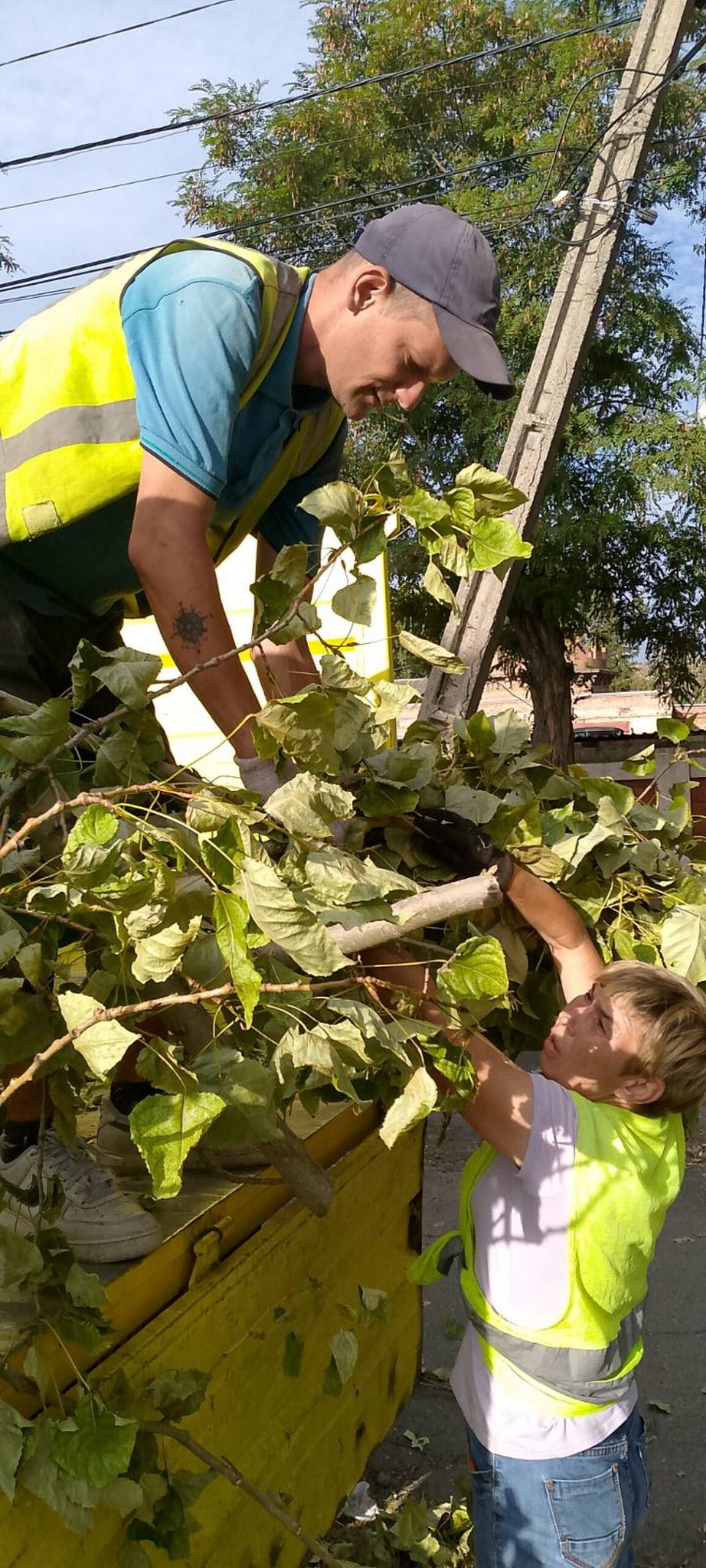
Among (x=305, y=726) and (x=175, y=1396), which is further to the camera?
(x=175, y=1396)

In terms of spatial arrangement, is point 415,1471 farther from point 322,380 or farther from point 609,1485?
point 322,380

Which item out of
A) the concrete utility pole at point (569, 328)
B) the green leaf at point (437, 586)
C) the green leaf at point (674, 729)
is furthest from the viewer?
the concrete utility pole at point (569, 328)

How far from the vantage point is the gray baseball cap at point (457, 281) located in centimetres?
192

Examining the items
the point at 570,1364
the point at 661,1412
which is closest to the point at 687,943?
the point at 570,1364

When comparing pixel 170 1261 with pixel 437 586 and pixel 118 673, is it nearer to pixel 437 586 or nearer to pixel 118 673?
pixel 118 673

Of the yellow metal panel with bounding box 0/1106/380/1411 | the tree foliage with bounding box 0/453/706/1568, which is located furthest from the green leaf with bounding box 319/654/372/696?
the yellow metal panel with bounding box 0/1106/380/1411

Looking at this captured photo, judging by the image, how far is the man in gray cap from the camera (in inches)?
70.1

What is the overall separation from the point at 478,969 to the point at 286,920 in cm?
35

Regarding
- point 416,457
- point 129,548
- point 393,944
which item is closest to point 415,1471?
point 393,944

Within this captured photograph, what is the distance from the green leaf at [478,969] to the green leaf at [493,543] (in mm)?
491

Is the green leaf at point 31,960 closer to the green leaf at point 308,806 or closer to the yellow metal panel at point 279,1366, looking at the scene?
the green leaf at point 308,806

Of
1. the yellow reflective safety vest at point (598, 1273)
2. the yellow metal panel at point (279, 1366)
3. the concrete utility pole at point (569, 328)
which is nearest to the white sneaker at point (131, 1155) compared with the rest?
the yellow metal panel at point (279, 1366)

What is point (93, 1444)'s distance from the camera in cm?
139

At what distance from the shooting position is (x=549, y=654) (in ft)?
42.2
